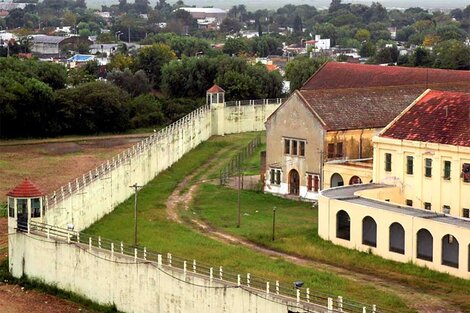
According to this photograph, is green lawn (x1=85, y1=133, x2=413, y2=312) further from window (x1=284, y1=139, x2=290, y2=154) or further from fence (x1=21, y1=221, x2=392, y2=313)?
window (x1=284, y1=139, x2=290, y2=154)

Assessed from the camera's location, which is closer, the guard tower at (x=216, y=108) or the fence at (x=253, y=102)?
the guard tower at (x=216, y=108)

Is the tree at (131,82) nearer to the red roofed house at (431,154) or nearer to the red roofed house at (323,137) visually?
the red roofed house at (323,137)

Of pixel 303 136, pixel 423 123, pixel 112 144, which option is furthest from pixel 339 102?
pixel 112 144

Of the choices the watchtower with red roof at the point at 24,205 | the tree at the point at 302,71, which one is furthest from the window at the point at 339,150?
the tree at the point at 302,71

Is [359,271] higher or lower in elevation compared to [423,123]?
lower

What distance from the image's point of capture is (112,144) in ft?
311

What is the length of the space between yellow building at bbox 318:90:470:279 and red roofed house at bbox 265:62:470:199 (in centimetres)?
453

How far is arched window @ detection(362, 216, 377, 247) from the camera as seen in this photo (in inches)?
2133

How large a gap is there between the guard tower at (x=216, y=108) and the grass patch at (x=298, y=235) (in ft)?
86.2

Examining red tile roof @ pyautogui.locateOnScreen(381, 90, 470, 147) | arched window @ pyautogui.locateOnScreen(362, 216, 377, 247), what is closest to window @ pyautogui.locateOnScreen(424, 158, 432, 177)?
red tile roof @ pyautogui.locateOnScreen(381, 90, 470, 147)

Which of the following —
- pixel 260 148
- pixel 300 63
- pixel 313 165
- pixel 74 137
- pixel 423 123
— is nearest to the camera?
pixel 423 123

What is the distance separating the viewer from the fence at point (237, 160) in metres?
76.3

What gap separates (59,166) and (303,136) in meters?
20.7

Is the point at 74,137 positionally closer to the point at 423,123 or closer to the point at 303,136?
the point at 303,136
